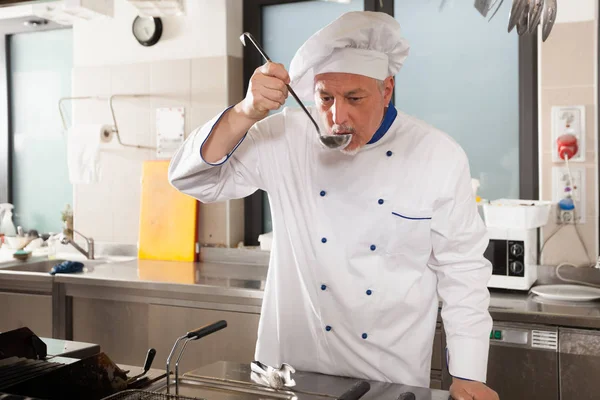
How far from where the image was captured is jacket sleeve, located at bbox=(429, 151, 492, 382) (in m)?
1.62

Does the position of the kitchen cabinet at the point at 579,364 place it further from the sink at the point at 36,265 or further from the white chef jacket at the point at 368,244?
the sink at the point at 36,265

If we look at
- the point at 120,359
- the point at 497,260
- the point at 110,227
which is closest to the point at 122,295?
the point at 120,359

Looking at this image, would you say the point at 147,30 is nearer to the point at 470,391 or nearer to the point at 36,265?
the point at 36,265

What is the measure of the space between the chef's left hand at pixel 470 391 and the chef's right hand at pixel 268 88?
771 mm

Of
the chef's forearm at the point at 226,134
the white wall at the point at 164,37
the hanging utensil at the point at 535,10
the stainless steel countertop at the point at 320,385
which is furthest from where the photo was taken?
the white wall at the point at 164,37

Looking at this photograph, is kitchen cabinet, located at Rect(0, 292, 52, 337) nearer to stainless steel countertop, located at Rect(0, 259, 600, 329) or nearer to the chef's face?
stainless steel countertop, located at Rect(0, 259, 600, 329)

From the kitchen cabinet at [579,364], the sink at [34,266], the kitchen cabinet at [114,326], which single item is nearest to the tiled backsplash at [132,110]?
the sink at [34,266]

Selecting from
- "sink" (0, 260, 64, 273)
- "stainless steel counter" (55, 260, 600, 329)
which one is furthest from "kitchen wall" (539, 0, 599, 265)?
"sink" (0, 260, 64, 273)

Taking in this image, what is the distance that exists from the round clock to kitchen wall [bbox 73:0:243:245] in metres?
0.04

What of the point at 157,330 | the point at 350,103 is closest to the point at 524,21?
the point at 350,103

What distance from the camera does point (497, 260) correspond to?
8.93ft

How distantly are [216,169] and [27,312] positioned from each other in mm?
2154

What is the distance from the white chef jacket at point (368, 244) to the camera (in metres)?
1.68

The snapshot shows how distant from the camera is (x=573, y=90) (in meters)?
2.88
